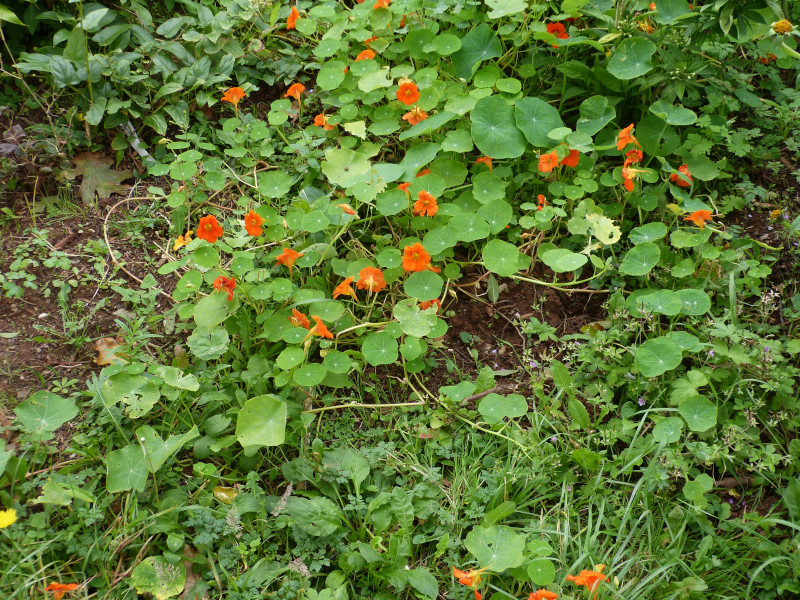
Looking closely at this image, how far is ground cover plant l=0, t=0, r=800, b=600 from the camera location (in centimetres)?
210

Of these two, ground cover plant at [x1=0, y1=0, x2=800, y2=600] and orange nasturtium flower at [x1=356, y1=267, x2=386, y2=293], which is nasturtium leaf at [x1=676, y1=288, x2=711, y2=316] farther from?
Answer: orange nasturtium flower at [x1=356, y1=267, x2=386, y2=293]

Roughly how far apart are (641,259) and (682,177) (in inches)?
19.7

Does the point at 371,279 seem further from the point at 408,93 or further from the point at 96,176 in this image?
the point at 96,176

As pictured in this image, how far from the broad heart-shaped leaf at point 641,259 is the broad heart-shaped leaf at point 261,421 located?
1566 mm

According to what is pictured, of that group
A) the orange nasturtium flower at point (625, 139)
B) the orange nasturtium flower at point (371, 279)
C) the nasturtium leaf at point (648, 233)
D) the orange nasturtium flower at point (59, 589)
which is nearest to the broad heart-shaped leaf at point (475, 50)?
the orange nasturtium flower at point (625, 139)

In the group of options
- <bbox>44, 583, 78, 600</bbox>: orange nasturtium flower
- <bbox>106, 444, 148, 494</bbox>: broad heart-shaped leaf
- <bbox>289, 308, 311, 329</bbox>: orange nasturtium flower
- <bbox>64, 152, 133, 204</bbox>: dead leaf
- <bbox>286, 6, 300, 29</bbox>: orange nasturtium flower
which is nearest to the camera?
<bbox>44, 583, 78, 600</bbox>: orange nasturtium flower

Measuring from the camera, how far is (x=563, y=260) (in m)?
2.68

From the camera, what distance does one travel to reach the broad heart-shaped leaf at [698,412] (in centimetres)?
226

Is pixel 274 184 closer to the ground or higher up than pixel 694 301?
higher up

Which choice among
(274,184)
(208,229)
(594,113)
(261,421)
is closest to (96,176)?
(274,184)

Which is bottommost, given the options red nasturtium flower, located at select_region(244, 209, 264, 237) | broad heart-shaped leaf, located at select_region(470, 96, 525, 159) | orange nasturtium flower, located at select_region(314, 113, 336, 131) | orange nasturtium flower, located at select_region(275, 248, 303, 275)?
orange nasturtium flower, located at select_region(275, 248, 303, 275)

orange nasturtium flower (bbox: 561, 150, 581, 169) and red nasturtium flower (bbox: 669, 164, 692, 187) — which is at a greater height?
orange nasturtium flower (bbox: 561, 150, 581, 169)

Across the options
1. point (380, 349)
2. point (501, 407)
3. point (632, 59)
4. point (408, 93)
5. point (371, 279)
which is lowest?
point (501, 407)

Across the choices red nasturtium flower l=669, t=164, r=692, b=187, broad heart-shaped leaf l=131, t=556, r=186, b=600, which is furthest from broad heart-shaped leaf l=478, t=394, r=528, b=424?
red nasturtium flower l=669, t=164, r=692, b=187
